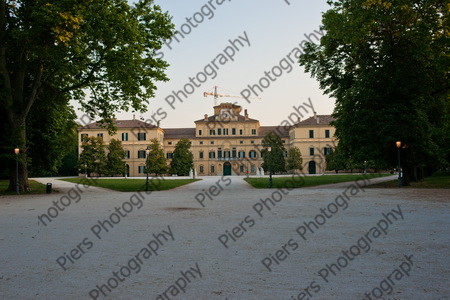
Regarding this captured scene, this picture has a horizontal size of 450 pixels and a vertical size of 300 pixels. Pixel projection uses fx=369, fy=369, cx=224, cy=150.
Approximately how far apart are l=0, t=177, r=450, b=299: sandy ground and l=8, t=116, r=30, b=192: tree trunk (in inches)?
446

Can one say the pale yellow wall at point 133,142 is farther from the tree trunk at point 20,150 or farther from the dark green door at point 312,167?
the tree trunk at point 20,150

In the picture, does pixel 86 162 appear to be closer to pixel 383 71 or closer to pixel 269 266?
pixel 383 71

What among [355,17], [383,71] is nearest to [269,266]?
[355,17]

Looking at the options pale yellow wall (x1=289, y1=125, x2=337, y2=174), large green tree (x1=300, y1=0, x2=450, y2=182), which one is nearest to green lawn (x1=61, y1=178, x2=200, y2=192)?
large green tree (x1=300, y1=0, x2=450, y2=182)

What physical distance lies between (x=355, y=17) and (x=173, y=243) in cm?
1744

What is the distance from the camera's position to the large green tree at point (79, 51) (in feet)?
52.4

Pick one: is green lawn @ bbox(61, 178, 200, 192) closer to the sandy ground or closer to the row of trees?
the sandy ground

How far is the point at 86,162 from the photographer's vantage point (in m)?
57.9

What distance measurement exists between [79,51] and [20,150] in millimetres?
7252

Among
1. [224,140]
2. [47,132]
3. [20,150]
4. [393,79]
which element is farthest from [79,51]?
[224,140]

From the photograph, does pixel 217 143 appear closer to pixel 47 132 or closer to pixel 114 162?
pixel 114 162

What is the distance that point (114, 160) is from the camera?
60.9m

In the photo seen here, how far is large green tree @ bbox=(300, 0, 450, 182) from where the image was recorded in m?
19.2

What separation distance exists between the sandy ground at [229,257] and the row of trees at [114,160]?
164 feet
